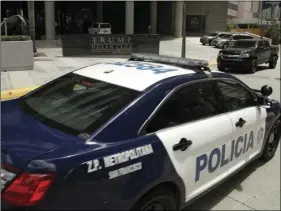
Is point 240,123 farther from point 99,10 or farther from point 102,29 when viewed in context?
point 99,10

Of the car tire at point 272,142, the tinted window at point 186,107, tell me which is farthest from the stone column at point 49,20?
the tinted window at point 186,107

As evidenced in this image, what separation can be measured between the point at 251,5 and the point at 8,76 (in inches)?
4692

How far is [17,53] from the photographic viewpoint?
14180mm

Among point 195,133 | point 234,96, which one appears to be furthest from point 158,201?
point 234,96

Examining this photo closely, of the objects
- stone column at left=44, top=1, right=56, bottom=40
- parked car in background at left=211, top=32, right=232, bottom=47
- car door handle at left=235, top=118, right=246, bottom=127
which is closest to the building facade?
stone column at left=44, top=1, right=56, bottom=40

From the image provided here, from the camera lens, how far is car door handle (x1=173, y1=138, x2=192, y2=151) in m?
3.09

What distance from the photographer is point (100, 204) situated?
251 cm

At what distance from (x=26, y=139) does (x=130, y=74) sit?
4.21 ft

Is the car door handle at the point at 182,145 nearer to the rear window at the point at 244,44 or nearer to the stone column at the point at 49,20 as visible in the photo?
the rear window at the point at 244,44

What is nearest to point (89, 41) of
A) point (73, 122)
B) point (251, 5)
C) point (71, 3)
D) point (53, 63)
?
point (53, 63)

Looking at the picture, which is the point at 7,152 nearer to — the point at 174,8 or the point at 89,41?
the point at 89,41

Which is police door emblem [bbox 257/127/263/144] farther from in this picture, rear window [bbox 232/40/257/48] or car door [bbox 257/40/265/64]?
rear window [bbox 232/40/257/48]

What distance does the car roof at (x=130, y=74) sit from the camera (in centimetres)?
335

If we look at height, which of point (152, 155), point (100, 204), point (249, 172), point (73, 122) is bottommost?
point (249, 172)
